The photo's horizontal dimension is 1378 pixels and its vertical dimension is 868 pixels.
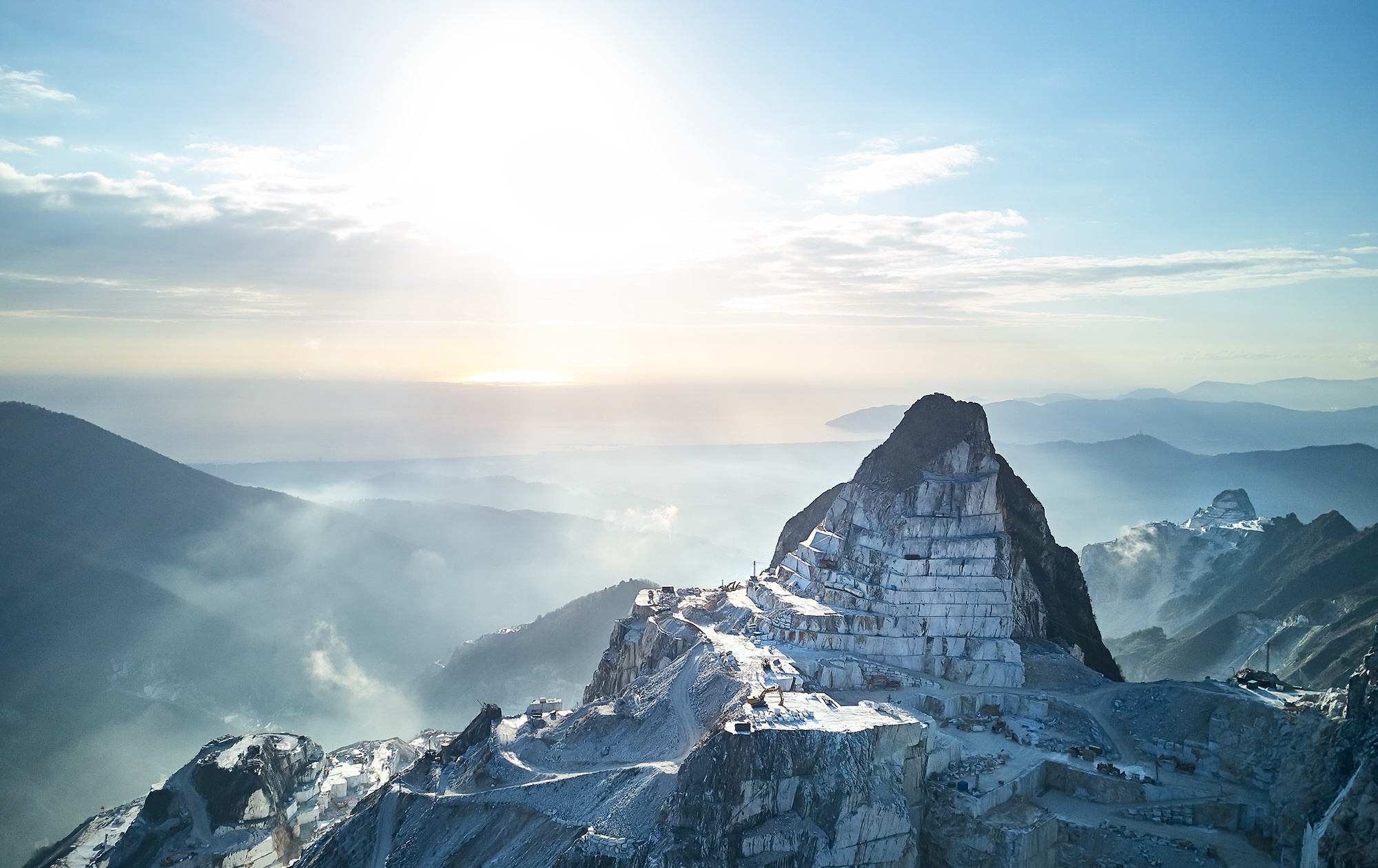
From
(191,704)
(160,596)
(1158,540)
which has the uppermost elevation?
(1158,540)

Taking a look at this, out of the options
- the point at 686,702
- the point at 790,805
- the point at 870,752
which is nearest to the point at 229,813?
the point at 686,702

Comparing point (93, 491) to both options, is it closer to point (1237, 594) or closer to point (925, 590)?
point (925, 590)

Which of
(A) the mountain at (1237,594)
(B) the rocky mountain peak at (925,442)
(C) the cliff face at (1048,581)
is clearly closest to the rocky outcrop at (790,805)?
(C) the cliff face at (1048,581)

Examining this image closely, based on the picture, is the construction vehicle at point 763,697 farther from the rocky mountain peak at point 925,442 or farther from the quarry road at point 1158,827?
the rocky mountain peak at point 925,442

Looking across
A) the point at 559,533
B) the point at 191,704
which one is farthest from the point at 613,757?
the point at 559,533

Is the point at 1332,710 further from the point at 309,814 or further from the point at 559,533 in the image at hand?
the point at 559,533
